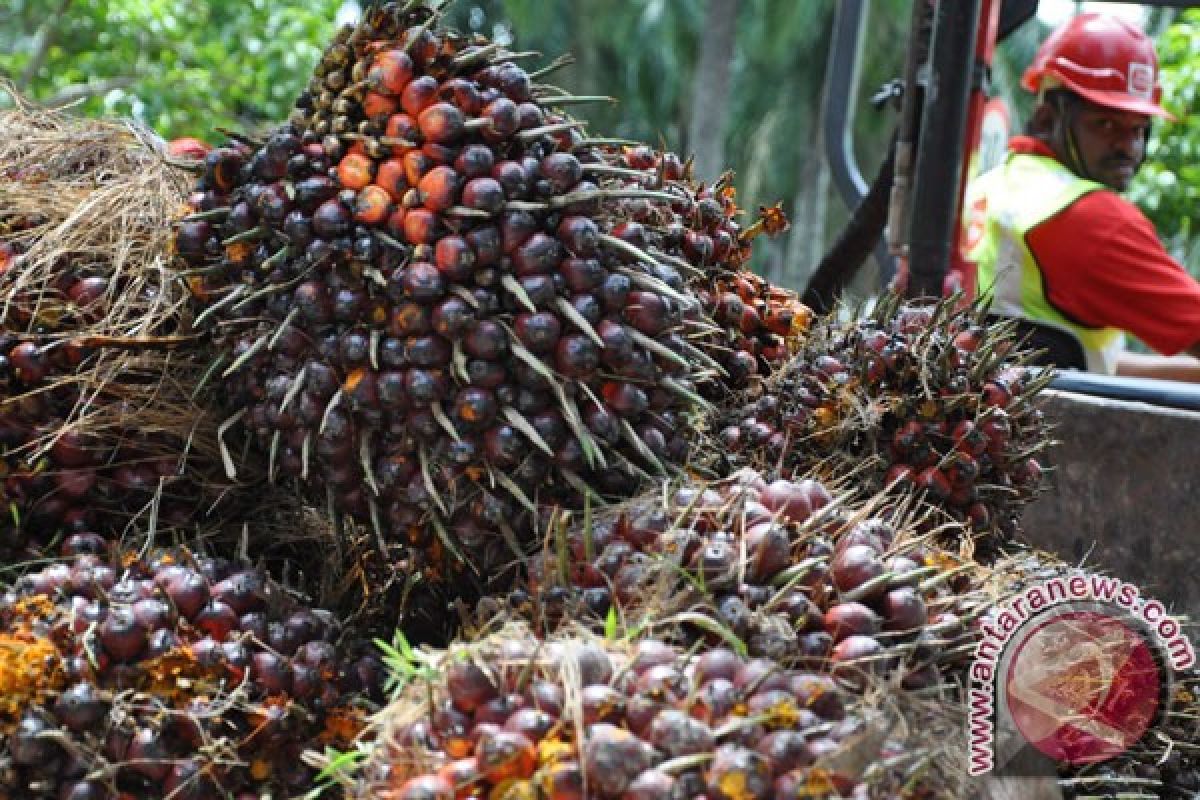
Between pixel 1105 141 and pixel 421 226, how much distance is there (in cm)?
428

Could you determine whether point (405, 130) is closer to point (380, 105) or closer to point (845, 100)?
point (380, 105)

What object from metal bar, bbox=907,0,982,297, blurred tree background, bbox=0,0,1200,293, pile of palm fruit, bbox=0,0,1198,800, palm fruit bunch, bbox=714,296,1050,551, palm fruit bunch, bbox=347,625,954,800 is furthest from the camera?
blurred tree background, bbox=0,0,1200,293

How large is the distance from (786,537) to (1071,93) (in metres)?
4.30

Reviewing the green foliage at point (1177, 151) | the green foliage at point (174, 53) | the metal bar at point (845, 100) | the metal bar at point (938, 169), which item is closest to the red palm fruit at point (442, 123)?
the metal bar at point (938, 169)

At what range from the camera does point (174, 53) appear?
31.6 ft

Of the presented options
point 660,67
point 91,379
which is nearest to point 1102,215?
point 91,379

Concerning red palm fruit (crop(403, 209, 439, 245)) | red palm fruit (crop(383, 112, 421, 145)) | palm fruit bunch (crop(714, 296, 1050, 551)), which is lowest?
palm fruit bunch (crop(714, 296, 1050, 551))

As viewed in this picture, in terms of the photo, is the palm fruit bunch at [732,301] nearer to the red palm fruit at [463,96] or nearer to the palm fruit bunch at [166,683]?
the red palm fruit at [463,96]

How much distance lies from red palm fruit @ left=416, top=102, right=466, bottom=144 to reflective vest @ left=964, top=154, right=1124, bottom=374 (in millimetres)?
3399

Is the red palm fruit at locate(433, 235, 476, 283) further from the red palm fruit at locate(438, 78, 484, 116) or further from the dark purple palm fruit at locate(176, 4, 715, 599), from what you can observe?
the red palm fruit at locate(438, 78, 484, 116)

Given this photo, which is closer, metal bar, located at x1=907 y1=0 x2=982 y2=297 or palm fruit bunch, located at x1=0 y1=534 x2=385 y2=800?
palm fruit bunch, located at x1=0 y1=534 x2=385 y2=800

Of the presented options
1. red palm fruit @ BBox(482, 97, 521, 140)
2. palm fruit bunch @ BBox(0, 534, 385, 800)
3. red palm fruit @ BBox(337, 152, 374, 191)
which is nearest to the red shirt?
red palm fruit @ BBox(482, 97, 521, 140)

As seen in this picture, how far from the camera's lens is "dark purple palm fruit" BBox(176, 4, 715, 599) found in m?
1.63

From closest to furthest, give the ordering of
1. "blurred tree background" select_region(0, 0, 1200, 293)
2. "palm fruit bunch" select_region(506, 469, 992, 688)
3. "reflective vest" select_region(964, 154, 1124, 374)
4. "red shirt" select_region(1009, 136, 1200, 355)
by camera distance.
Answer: "palm fruit bunch" select_region(506, 469, 992, 688) < "red shirt" select_region(1009, 136, 1200, 355) < "reflective vest" select_region(964, 154, 1124, 374) < "blurred tree background" select_region(0, 0, 1200, 293)
